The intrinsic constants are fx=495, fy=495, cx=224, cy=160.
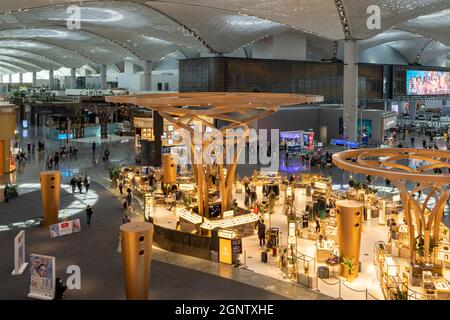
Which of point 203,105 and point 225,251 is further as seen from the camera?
point 203,105

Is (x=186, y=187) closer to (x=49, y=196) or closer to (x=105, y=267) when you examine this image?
(x=49, y=196)

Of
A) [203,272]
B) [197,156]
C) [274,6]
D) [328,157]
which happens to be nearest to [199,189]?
[197,156]

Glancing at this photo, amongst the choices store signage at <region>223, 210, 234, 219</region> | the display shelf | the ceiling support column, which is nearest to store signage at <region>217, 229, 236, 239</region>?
the display shelf

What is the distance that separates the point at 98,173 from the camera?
3038 cm

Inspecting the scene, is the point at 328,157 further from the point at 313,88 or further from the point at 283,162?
the point at 313,88

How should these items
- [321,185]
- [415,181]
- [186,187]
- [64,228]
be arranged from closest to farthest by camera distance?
[415,181] → [64,228] → [321,185] → [186,187]

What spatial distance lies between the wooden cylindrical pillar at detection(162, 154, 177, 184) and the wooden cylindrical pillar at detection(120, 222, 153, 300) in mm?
14529

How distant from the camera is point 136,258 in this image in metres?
11.4

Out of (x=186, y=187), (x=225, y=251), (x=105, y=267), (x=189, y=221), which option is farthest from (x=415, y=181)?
(x=186, y=187)

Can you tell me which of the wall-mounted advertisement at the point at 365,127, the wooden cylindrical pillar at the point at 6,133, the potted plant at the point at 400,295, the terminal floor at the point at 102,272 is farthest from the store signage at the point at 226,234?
the wall-mounted advertisement at the point at 365,127

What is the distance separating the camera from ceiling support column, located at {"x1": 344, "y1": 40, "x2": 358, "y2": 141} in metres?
40.0

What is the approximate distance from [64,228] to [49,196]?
1886 mm

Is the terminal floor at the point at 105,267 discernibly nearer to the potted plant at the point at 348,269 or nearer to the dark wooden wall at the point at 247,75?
the potted plant at the point at 348,269

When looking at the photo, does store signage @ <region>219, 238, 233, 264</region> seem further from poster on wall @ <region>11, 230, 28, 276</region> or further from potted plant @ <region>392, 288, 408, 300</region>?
poster on wall @ <region>11, 230, 28, 276</region>
